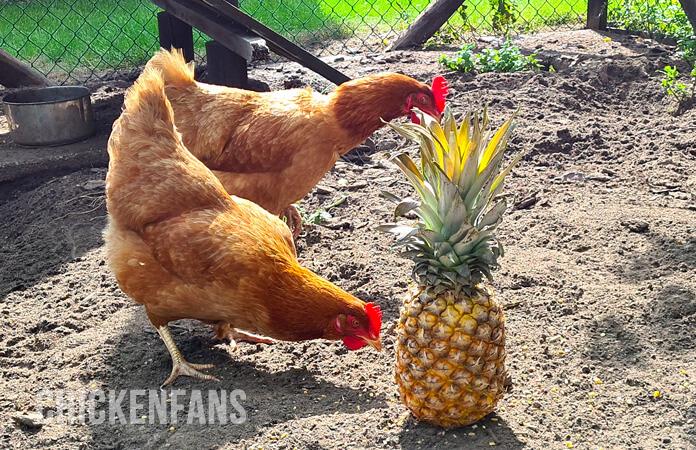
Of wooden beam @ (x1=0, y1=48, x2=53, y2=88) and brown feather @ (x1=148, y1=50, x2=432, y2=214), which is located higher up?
brown feather @ (x1=148, y1=50, x2=432, y2=214)

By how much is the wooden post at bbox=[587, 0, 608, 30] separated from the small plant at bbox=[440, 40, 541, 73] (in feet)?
5.99

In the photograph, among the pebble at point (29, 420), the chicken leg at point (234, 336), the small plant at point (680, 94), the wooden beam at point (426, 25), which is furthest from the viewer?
the wooden beam at point (426, 25)

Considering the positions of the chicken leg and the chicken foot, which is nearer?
the chicken foot

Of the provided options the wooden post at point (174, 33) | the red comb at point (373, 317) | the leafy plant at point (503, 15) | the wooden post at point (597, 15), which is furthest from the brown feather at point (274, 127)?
the wooden post at point (597, 15)

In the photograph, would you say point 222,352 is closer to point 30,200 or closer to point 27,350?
point 27,350

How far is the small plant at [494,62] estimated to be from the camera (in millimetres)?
6634

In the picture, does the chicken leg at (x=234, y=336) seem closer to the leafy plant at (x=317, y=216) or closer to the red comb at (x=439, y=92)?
the leafy plant at (x=317, y=216)

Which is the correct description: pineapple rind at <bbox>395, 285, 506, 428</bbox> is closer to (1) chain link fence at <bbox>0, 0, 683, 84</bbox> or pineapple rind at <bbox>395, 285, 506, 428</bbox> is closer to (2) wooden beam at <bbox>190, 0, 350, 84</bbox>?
(2) wooden beam at <bbox>190, 0, 350, 84</bbox>

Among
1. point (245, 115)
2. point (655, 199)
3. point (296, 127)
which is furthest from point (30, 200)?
point (655, 199)

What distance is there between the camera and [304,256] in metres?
4.35

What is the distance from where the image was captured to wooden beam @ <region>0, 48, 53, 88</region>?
6152 millimetres

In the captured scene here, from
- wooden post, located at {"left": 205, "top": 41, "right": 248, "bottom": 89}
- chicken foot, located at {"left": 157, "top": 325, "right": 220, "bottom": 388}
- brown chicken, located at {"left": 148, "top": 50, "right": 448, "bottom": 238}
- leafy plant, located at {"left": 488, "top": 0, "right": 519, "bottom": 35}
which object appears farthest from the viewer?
leafy plant, located at {"left": 488, "top": 0, "right": 519, "bottom": 35}

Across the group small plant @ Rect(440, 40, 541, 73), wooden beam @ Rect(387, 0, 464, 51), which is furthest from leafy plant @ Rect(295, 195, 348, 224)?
wooden beam @ Rect(387, 0, 464, 51)

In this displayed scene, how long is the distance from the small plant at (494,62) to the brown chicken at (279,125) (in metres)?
2.34
